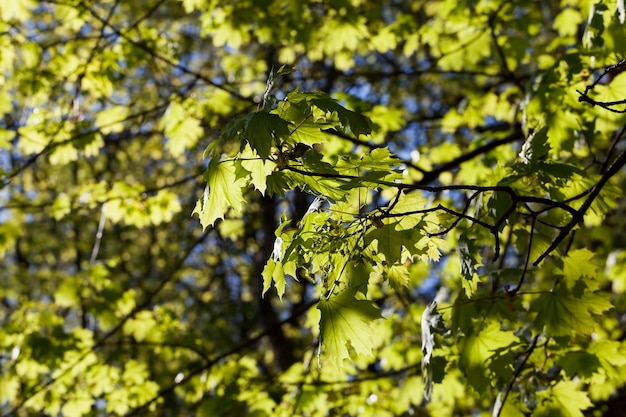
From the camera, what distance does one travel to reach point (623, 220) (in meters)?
8.05

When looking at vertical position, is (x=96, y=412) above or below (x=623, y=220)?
below

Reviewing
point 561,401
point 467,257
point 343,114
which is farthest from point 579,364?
point 343,114

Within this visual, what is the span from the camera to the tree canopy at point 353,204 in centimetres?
199

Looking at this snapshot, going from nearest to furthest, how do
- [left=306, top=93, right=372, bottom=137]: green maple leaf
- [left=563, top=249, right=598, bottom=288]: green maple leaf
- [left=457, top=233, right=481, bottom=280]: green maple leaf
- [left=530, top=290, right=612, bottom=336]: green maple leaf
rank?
[left=306, top=93, right=372, bottom=137]: green maple leaf
[left=457, top=233, right=481, bottom=280]: green maple leaf
[left=530, top=290, right=612, bottom=336]: green maple leaf
[left=563, top=249, right=598, bottom=288]: green maple leaf

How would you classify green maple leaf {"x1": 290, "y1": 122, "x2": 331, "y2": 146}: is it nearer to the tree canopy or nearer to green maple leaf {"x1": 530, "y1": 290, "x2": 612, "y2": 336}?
the tree canopy

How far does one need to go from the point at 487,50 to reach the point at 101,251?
33.7 feet

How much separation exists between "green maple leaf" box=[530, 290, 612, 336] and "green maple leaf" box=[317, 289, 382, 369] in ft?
3.04

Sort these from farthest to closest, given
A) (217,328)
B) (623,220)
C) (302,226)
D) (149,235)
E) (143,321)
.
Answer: (149,235) < (217,328) < (623,220) < (143,321) < (302,226)

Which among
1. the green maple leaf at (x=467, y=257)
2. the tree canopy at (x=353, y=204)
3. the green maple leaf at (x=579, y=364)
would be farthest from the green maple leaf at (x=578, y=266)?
the green maple leaf at (x=467, y=257)

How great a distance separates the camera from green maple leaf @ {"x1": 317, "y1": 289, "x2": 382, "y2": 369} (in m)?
1.95

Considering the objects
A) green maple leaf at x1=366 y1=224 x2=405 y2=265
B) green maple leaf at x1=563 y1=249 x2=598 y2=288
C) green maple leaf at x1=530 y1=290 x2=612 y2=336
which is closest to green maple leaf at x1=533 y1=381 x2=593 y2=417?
green maple leaf at x1=530 y1=290 x2=612 y2=336

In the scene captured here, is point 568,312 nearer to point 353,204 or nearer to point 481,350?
point 481,350

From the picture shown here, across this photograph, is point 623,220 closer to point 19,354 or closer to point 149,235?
point 19,354

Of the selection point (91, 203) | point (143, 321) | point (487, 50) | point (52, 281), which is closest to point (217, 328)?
point (52, 281)
